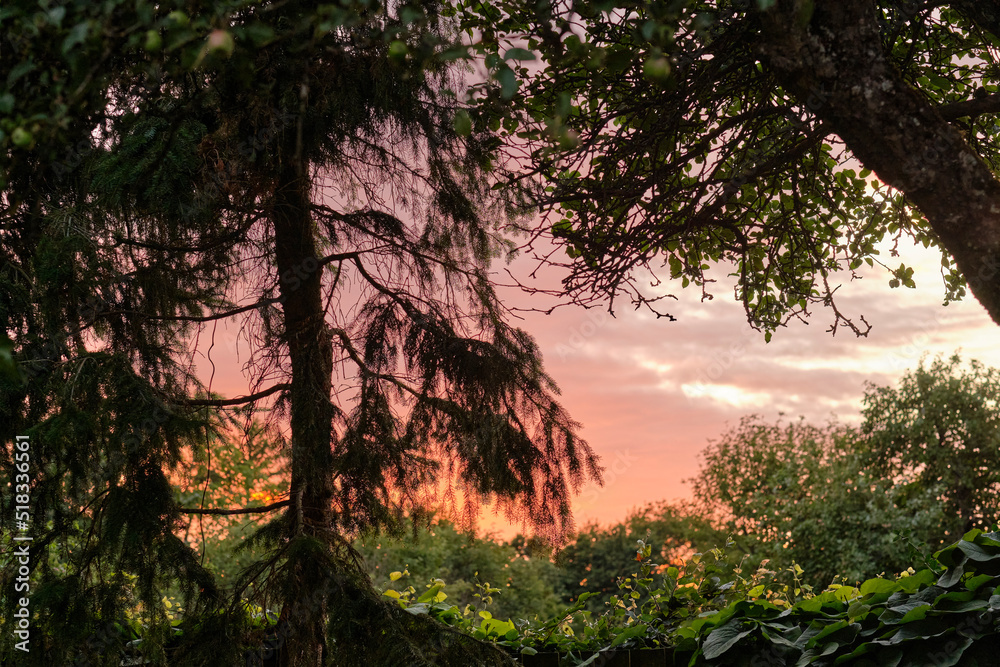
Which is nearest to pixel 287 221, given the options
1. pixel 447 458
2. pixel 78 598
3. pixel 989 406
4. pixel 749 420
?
pixel 447 458

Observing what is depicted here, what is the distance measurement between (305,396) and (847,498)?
15.1 meters

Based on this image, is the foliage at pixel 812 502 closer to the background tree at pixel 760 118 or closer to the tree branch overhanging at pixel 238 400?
the background tree at pixel 760 118

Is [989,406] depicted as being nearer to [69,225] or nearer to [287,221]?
[287,221]

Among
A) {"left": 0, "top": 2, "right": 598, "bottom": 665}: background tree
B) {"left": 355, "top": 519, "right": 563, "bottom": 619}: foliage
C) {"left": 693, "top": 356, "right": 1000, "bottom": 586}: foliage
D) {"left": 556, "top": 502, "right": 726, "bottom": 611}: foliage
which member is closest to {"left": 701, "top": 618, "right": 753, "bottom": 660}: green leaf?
{"left": 0, "top": 2, "right": 598, "bottom": 665}: background tree

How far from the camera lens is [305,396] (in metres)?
3.78

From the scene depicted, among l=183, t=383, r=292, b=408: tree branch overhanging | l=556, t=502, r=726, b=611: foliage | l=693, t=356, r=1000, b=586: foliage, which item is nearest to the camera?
l=183, t=383, r=292, b=408: tree branch overhanging

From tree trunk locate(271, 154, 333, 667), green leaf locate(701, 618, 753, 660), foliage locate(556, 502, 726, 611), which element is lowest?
foliage locate(556, 502, 726, 611)

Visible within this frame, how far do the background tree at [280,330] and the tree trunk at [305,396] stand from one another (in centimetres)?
1

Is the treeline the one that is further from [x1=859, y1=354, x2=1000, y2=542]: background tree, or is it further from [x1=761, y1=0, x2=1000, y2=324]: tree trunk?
[x1=761, y1=0, x2=1000, y2=324]: tree trunk

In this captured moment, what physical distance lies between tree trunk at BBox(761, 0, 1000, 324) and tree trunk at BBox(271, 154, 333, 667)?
87.3 inches

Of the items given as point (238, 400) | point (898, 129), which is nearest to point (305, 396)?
point (238, 400)

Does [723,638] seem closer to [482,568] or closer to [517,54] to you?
[517,54]

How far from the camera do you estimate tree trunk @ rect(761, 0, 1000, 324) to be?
2.84 meters

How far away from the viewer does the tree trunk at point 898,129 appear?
2.84 metres
